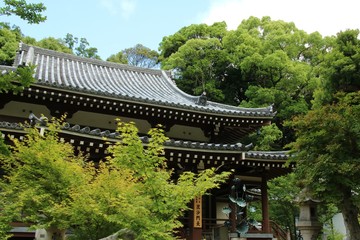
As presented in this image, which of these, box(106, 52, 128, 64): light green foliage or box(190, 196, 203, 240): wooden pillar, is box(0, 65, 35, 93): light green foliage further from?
box(106, 52, 128, 64): light green foliage

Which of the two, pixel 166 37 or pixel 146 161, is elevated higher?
pixel 166 37

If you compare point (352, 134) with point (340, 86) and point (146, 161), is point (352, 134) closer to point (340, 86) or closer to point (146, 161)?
point (146, 161)

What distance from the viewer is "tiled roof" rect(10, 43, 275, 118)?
12977 mm

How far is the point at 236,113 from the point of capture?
12391 mm

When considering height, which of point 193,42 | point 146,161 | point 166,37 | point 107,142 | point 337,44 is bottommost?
point 146,161

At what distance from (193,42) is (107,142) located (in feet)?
75.3

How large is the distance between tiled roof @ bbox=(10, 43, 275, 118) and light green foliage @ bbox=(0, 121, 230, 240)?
15.5ft

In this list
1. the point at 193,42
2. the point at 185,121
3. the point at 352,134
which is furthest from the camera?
the point at 193,42

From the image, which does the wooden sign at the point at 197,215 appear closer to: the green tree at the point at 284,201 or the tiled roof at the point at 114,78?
the tiled roof at the point at 114,78

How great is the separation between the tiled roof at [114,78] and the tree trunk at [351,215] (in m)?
4.20

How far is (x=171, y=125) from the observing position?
12.8m

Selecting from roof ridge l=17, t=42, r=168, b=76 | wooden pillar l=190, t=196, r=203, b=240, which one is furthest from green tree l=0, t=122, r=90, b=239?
roof ridge l=17, t=42, r=168, b=76

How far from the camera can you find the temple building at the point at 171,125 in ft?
33.6

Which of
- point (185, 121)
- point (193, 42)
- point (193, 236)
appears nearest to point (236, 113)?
point (185, 121)
